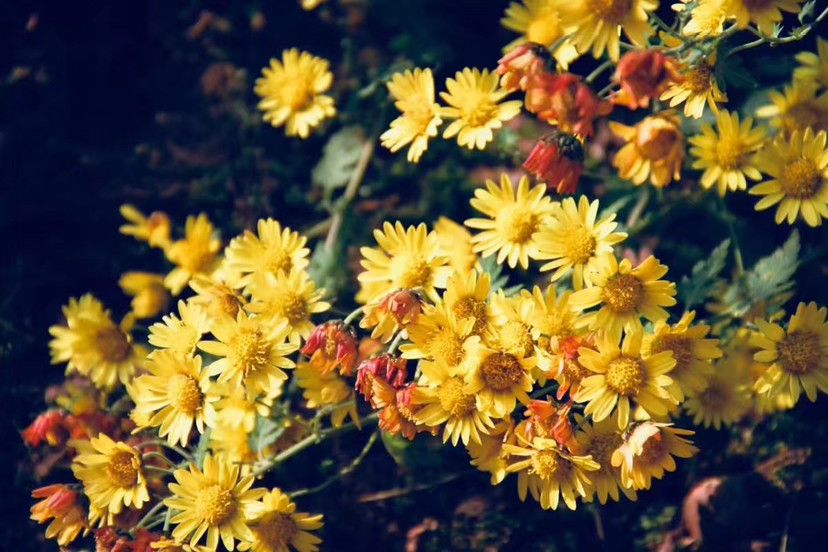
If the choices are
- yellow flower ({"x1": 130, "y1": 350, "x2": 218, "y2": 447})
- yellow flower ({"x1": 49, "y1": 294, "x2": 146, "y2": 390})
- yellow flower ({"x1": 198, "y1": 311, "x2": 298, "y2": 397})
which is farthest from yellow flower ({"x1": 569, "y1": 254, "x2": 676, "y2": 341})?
yellow flower ({"x1": 49, "y1": 294, "x2": 146, "y2": 390})

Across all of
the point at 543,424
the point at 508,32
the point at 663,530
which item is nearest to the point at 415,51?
the point at 508,32

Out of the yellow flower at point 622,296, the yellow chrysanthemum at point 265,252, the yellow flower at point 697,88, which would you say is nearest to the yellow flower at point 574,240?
the yellow flower at point 622,296

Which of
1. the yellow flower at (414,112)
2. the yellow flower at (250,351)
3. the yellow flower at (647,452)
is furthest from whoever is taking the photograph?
the yellow flower at (414,112)

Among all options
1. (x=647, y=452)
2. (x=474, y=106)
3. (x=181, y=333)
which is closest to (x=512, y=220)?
(x=474, y=106)

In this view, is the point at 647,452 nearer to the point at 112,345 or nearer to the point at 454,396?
the point at 454,396

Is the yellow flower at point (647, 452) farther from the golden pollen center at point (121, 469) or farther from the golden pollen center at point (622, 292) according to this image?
the golden pollen center at point (121, 469)

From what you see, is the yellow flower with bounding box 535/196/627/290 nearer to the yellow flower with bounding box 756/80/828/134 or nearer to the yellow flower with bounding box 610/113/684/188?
the yellow flower with bounding box 610/113/684/188
